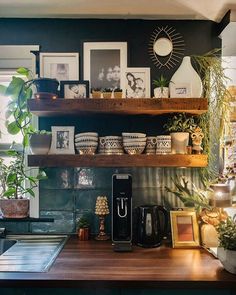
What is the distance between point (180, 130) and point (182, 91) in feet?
0.78

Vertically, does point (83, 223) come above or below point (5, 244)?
above

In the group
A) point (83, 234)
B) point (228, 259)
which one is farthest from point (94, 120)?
point (228, 259)

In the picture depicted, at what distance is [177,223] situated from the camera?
1913mm

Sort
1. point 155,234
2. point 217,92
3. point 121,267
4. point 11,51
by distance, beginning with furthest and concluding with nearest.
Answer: point 11,51, point 217,92, point 155,234, point 121,267

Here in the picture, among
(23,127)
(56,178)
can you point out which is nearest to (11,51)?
Answer: (23,127)

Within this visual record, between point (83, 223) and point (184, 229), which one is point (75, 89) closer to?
point (83, 223)

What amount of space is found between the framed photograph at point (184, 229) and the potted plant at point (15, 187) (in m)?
0.83

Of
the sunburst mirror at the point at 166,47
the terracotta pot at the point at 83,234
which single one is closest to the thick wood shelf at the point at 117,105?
the sunburst mirror at the point at 166,47

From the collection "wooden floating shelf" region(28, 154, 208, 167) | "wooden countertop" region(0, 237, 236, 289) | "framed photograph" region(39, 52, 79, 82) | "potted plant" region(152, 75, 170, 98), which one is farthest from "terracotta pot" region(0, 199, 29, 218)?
"potted plant" region(152, 75, 170, 98)

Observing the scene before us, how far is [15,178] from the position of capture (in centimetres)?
205

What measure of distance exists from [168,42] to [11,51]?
1.00m

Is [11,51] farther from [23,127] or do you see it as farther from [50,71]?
[23,127]

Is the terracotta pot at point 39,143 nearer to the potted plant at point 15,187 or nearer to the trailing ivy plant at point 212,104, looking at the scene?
the potted plant at point 15,187

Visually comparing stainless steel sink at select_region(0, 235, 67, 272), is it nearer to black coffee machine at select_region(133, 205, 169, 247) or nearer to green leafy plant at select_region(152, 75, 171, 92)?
black coffee machine at select_region(133, 205, 169, 247)
